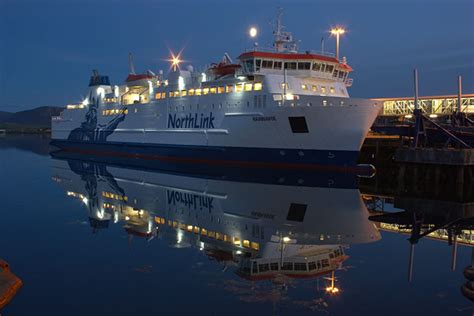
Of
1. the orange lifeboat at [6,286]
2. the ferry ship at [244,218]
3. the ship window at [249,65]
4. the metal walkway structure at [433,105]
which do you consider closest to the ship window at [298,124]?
the ferry ship at [244,218]

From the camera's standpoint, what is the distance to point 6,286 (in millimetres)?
7738

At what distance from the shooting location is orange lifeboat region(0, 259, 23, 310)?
7.51m

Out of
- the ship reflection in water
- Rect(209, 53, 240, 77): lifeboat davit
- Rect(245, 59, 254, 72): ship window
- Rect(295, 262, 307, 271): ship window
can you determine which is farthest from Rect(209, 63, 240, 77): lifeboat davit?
Rect(295, 262, 307, 271): ship window

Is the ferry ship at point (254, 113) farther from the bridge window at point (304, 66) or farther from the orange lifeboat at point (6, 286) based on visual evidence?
the orange lifeboat at point (6, 286)

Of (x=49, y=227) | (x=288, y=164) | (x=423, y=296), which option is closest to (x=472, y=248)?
(x=423, y=296)

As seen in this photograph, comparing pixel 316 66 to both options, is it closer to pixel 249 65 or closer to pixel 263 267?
pixel 249 65

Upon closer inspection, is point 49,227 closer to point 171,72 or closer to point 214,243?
point 214,243

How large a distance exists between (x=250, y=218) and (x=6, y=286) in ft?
28.5

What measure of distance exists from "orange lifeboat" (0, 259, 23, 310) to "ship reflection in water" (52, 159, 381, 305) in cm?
369

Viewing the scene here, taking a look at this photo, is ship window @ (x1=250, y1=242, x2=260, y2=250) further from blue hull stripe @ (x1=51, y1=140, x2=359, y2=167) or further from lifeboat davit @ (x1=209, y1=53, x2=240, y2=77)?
lifeboat davit @ (x1=209, y1=53, x2=240, y2=77)

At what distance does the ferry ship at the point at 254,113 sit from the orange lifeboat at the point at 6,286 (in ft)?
63.0

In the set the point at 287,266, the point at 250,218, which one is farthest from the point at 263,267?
the point at 250,218

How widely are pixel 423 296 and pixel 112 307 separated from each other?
17.4 ft

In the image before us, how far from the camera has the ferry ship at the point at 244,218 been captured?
10883mm
